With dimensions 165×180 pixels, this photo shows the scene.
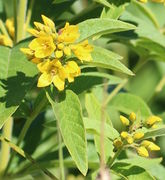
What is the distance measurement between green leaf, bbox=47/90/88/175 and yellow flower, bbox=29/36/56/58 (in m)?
0.11

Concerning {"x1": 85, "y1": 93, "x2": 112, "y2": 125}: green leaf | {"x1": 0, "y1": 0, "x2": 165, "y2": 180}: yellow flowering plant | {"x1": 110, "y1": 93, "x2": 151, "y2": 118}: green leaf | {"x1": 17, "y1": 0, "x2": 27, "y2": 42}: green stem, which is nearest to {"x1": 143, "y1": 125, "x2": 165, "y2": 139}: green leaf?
{"x1": 0, "y1": 0, "x2": 165, "y2": 180}: yellow flowering plant

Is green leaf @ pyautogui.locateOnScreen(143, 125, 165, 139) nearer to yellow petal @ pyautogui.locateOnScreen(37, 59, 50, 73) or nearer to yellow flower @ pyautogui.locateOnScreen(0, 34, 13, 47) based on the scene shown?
yellow petal @ pyautogui.locateOnScreen(37, 59, 50, 73)

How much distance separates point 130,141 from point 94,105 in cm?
38

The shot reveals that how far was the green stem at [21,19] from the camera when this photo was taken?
5.97 ft

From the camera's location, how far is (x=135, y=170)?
5.44ft

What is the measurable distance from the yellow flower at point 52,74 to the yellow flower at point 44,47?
0.9 inches

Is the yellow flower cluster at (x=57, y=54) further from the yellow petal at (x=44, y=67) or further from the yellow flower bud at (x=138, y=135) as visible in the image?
the yellow flower bud at (x=138, y=135)

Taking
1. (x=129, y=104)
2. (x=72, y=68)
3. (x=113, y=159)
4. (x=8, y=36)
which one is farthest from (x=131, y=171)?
(x=8, y=36)

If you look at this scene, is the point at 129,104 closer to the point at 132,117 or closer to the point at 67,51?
the point at 132,117

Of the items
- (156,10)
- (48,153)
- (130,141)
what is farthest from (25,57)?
Result: (156,10)

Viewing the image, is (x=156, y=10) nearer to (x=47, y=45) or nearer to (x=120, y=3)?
(x=120, y=3)

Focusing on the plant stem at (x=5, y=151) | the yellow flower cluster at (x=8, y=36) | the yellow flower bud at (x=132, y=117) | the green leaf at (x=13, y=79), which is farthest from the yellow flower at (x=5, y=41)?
the yellow flower bud at (x=132, y=117)

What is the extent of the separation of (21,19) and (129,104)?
56 cm

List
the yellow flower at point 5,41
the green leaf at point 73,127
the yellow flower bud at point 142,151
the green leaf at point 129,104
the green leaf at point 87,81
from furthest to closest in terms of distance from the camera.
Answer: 1. the green leaf at point 129,104
2. the yellow flower at point 5,41
3. the green leaf at point 87,81
4. the yellow flower bud at point 142,151
5. the green leaf at point 73,127
